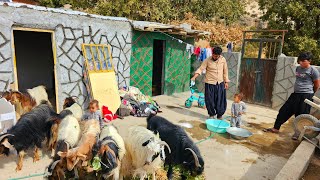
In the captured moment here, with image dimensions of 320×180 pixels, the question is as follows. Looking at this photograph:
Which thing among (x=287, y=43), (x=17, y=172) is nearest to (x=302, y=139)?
(x=17, y=172)

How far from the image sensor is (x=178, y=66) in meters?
11.4

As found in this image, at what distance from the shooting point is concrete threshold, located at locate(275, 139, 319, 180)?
373 cm

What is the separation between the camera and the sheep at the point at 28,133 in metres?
3.87

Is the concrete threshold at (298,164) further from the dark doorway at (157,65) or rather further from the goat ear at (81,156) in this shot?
the dark doorway at (157,65)

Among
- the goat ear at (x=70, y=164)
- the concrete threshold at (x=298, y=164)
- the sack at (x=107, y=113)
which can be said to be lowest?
the concrete threshold at (x=298, y=164)

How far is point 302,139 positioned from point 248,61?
491 cm

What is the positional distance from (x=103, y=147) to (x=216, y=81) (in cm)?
448

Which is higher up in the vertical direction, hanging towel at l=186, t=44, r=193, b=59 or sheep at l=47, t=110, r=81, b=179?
hanging towel at l=186, t=44, r=193, b=59

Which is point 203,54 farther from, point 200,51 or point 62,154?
point 62,154

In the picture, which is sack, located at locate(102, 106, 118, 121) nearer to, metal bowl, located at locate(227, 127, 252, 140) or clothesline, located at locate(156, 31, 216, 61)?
metal bowl, located at locate(227, 127, 252, 140)

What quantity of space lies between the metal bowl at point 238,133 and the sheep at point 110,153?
319 cm

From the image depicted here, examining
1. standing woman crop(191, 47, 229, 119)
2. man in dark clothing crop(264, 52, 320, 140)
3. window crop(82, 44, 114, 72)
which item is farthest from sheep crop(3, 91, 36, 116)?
man in dark clothing crop(264, 52, 320, 140)

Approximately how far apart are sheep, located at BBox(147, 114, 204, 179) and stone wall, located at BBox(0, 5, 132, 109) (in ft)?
12.2

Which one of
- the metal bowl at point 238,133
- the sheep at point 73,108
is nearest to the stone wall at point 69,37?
the sheep at point 73,108
